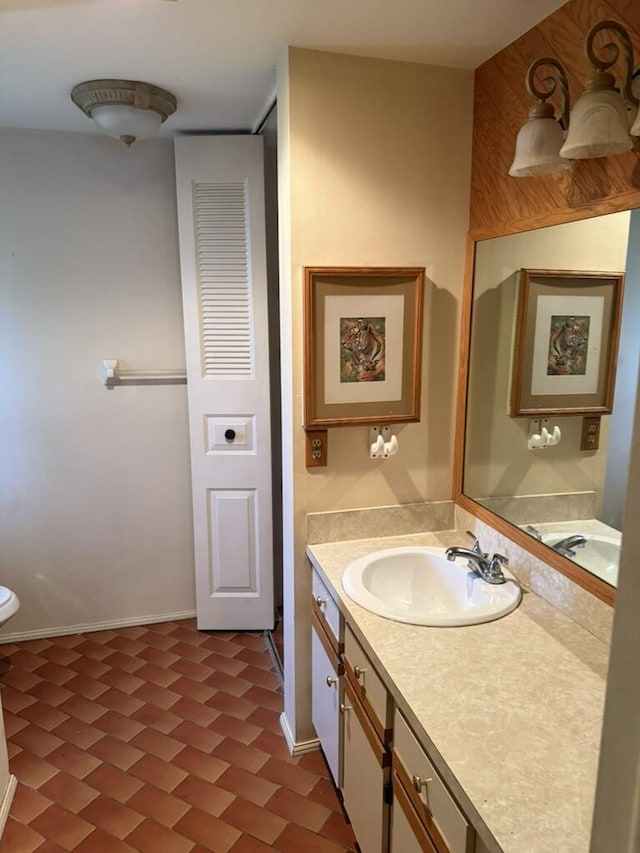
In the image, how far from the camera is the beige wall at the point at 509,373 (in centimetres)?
144

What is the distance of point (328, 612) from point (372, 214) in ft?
4.05

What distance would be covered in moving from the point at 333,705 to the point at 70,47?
209 centimetres

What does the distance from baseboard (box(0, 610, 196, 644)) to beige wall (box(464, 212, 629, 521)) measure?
182 centimetres

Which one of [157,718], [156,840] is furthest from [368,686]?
[157,718]

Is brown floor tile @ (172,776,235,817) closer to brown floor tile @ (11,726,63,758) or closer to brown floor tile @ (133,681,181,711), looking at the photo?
brown floor tile @ (133,681,181,711)

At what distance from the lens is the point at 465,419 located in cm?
202

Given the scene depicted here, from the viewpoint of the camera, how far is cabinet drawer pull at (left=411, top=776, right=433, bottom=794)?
1.19 metres

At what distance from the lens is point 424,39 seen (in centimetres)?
165

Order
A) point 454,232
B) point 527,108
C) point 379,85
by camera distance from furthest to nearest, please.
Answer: point 454,232 < point 379,85 < point 527,108

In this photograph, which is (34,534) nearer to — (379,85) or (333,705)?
(333,705)

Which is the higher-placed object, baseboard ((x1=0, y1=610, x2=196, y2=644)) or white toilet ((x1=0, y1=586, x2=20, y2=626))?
white toilet ((x1=0, y1=586, x2=20, y2=626))

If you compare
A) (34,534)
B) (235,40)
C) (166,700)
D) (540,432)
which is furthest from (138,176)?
(166,700)

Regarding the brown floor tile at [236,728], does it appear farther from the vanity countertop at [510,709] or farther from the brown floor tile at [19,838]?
the vanity countertop at [510,709]

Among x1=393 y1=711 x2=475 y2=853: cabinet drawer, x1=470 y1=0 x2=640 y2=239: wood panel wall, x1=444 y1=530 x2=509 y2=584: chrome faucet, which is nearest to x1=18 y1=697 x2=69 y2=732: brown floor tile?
x1=393 y1=711 x2=475 y2=853: cabinet drawer
